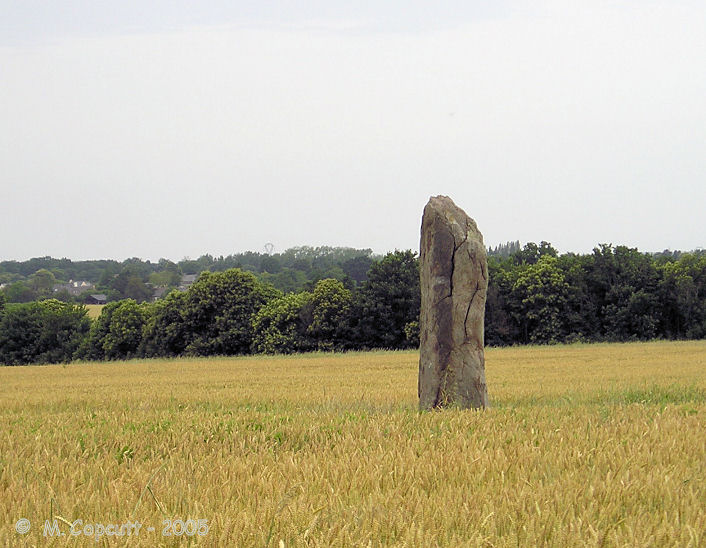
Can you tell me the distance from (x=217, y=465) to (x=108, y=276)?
126925 mm

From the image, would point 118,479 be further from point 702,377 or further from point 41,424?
point 702,377

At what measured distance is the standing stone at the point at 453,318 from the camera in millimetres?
9914

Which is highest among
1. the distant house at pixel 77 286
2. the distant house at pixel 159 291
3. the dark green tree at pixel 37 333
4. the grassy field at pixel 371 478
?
the distant house at pixel 77 286

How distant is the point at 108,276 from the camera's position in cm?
12431

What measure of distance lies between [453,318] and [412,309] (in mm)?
40459

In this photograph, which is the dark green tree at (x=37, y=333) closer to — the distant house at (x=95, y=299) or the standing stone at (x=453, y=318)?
the distant house at (x=95, y=299)

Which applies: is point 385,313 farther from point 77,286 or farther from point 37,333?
point 77,286

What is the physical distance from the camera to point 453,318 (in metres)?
10.0

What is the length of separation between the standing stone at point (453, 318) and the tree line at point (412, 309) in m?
38.8

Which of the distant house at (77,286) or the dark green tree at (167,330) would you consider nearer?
the dark green tree at (167,330)

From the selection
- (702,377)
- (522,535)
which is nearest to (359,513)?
(522,535)

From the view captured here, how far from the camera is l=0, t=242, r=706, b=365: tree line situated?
49906mm

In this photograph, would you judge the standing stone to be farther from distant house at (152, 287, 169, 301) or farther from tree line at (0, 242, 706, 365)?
distant house at (152, 287, 169, 301)

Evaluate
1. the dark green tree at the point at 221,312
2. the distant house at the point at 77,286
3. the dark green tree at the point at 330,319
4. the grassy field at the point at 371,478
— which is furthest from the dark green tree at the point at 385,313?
the distant house at the point at 77,286
